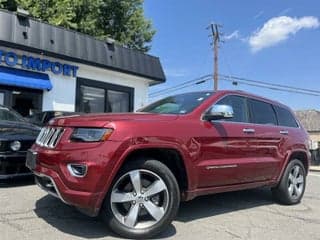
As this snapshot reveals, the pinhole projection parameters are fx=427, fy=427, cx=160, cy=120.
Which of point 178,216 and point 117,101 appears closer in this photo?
point 178,216

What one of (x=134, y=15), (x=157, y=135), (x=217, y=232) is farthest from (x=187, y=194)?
(x=134, y=15)

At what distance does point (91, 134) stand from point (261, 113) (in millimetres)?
3249

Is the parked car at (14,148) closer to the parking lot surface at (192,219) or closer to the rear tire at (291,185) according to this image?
the parking lot surface at (192,219)

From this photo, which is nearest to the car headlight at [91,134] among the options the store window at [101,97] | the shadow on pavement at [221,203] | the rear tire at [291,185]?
the shadow on pavement at [221,203]

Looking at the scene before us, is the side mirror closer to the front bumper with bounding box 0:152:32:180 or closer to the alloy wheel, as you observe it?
the alloy wheel

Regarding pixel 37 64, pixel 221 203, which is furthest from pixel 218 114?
pixel 37 64

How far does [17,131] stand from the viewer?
720 centimetres

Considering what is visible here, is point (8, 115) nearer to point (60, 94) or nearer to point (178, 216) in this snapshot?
point (178, 216)

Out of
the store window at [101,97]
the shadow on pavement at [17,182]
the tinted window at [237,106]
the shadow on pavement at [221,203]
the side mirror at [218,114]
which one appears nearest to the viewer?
the side mirror at [218,114]

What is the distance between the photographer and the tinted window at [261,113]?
21.7 feet

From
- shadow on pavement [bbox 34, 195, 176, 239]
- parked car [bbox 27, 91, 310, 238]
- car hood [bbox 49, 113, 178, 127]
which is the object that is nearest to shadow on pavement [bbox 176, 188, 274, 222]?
parked car [bbox 27, 91, 310, 238]

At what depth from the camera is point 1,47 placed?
13320mm

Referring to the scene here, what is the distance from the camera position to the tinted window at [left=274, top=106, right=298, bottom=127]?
24.1 feet

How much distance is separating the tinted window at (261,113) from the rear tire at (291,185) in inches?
34.2
